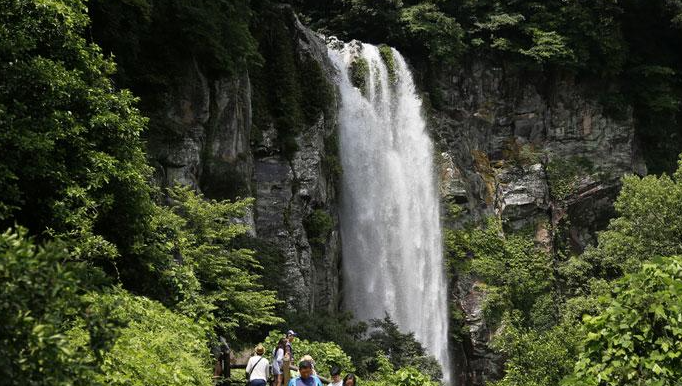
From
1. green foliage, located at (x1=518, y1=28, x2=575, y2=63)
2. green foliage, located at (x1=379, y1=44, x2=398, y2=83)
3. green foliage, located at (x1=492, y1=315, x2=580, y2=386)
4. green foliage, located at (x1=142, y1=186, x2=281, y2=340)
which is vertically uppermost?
green foliage, located at (x1=518, y1=28, x2=575, y2=63)

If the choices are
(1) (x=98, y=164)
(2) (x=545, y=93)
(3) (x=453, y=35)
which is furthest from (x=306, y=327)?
(2) (x=545, y=93)

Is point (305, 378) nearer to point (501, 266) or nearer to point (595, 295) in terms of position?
point (595, 295)

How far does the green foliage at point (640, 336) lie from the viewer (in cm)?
575

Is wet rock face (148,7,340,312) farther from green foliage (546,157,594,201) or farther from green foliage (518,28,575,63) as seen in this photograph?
green foliage (546,157,594,201)

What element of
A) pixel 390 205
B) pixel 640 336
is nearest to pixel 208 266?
pixel 640 336

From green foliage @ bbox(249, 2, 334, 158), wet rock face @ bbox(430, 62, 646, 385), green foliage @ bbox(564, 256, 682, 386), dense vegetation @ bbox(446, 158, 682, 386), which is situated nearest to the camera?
green foliage @ bbox(564, 256, 682, 386)

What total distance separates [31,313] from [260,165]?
715 inches

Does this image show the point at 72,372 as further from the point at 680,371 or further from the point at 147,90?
the point at 147,90

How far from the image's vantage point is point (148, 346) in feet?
24.6

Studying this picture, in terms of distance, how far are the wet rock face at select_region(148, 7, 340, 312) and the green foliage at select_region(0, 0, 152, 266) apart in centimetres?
605

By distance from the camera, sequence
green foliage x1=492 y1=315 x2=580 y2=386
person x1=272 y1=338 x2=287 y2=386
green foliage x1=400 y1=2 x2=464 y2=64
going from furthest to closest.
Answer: green foliage x1=400 y1=2 x2=464 y2=64 < green foliage x1=492 y1=315 x2=580 y2=386 < person x1=272 y1=338 x2=287 y2=386

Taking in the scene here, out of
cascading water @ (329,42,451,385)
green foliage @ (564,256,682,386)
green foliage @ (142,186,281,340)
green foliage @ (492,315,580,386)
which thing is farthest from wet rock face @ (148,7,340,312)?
green foliage @ (564,256,682,386)

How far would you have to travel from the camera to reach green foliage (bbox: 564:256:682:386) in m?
5.75

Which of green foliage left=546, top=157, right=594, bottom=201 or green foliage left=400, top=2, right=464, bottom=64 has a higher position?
green foliage left=400, top=2, right=464, bottom=64
